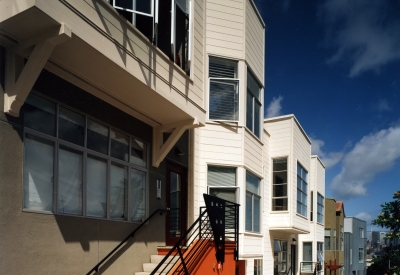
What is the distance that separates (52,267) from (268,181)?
12.9 m

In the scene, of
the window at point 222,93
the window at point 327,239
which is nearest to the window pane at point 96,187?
the window at point 222,93

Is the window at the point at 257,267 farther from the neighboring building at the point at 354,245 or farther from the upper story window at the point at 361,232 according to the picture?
the upper story window at the point at 361,232

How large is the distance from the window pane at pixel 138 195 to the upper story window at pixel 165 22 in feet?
7.84

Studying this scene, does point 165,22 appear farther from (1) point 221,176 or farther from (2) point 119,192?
(1) point 221,176

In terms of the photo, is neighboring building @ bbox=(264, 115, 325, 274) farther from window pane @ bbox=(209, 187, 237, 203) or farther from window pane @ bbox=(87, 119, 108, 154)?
window pane @ bbox=(87, 119, 108, 154)

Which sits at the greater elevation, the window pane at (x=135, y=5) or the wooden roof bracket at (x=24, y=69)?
the window pane at (x=135, y=5)

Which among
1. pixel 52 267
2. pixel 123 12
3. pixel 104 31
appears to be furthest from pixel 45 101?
pixel 52 267

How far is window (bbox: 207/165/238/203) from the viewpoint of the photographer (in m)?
11.7

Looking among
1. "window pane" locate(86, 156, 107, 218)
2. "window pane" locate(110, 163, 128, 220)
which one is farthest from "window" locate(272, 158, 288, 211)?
"window pane" locate(86, 156, 107, 218)

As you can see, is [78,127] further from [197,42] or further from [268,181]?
[268,181]

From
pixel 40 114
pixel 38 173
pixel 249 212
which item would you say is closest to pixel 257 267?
pixel 249 212

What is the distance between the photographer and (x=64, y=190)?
21.5ft

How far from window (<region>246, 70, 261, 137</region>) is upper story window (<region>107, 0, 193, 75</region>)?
158 inches

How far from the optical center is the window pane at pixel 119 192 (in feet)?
25.6
